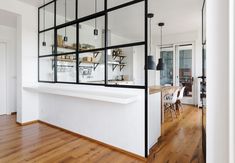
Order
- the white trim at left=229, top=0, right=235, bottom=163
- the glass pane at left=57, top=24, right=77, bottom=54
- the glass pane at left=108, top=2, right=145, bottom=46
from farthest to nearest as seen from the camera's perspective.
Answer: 1. the glass pane at left=57, top=24, right=77, bottom=54
2. the glass pane at left=108, top=2, right=145, bottom=46
3. the white trim at left=229, top=0, right=235, bottom=163

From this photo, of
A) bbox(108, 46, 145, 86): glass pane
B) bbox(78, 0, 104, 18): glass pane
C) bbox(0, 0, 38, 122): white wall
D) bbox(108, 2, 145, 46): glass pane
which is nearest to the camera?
bbox(108, 2, 145, 46): glass pane

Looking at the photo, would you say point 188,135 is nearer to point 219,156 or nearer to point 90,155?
point 90,155

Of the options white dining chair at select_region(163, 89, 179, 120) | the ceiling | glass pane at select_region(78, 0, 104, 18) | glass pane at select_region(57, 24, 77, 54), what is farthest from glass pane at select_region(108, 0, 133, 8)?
white dining chair at select_region(163, 89, 179, 120)

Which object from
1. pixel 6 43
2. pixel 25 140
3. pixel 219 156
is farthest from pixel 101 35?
pixel 6 43

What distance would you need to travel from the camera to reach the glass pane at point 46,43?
12.6 feet

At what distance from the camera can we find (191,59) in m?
6.29

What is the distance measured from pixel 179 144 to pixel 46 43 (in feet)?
12.4

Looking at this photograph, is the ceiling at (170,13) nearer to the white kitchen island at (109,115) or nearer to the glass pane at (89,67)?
the glass pane at (89,67)

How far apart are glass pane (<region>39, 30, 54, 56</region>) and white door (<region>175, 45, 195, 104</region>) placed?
16.4 ft

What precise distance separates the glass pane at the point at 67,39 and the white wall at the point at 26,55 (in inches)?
29.7

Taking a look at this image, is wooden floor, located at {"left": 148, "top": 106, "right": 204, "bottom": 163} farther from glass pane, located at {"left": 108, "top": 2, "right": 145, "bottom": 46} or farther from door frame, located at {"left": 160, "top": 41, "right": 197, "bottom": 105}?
door frame, located at {"left": 160, "top": 41, "right": 197, "bottom": 105}

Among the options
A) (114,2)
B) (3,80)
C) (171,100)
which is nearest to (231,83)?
(114,2)

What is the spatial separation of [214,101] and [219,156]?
0.82 feet

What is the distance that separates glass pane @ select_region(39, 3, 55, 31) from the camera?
3.83 m
